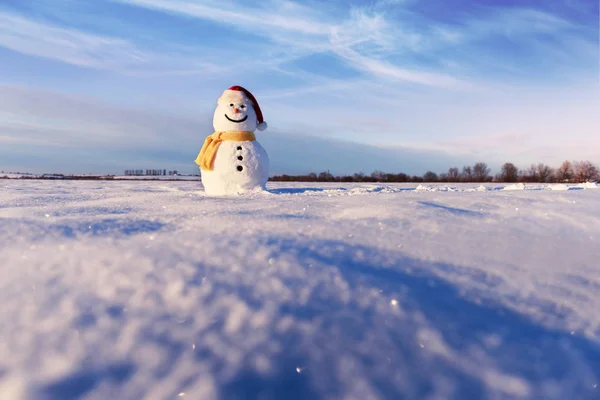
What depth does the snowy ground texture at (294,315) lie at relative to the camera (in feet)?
3.31

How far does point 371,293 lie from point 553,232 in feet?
5.29

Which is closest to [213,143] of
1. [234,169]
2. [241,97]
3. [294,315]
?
[234,169]

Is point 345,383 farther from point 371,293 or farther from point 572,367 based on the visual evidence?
point 572,367

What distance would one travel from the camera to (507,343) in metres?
1.18

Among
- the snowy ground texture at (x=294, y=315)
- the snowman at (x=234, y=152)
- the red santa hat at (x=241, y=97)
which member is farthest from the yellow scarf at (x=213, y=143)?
the snowy ground texture at (x=294, y=315)

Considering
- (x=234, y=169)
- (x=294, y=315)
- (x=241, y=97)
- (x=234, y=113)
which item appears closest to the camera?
(x=294, y=315)

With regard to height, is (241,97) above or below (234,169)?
above

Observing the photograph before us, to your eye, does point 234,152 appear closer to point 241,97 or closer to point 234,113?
point 234,113

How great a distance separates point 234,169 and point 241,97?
4.45 feet

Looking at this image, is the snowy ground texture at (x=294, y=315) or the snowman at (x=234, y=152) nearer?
the snowy ground texture at (x=294, y=315)

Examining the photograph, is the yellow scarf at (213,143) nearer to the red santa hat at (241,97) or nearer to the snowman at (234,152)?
the snowman at (234,152)

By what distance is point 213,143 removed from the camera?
6254mm

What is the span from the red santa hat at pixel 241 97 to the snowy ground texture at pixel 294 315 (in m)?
4.74

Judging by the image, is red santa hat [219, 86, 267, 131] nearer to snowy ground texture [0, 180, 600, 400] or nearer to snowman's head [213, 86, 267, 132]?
snowman's head [213, 86, 267, 132]
